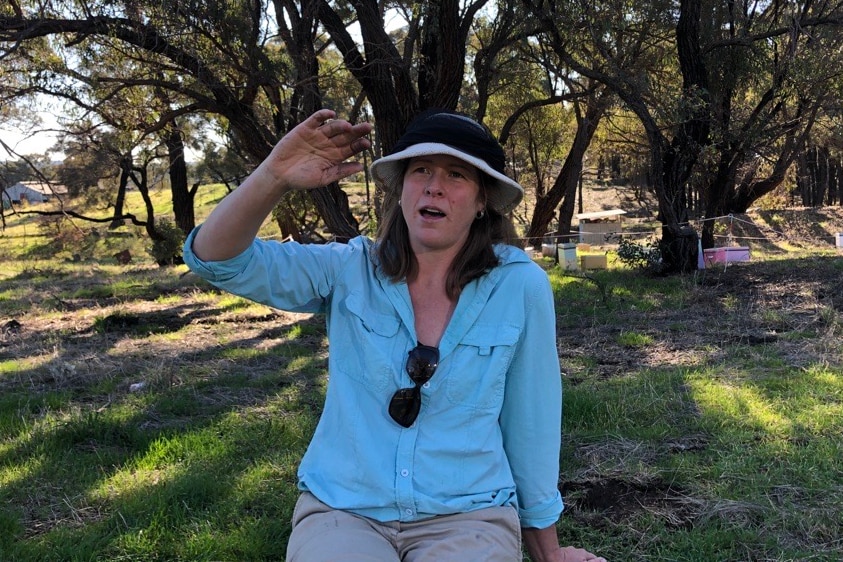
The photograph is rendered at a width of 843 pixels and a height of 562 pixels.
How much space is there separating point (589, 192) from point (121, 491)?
113ft

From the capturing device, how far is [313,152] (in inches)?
73.1

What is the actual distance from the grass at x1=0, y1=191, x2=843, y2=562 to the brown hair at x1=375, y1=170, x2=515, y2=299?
147 centimetres

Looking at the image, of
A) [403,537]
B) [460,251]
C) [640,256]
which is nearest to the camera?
[403,537]

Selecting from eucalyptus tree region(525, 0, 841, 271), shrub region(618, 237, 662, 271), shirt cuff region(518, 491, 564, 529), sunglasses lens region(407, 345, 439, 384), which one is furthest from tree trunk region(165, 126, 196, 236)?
shirt cuff region(518, 491, 564, 529)

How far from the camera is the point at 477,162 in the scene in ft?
6.28

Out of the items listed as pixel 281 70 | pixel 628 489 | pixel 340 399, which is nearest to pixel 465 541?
pixel 340 399

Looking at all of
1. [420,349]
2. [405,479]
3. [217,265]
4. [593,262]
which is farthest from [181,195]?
[405,479]

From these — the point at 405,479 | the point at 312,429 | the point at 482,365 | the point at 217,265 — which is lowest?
the point at 312,429

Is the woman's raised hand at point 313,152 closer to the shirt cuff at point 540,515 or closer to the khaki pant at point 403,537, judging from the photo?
the khaki pant at point 403,537

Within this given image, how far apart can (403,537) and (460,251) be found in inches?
32.1

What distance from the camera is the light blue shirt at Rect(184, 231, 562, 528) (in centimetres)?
182

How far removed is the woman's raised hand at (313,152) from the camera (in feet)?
5.97

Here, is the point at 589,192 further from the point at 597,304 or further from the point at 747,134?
the point at 597,304

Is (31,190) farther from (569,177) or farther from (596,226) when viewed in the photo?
(596,226)
